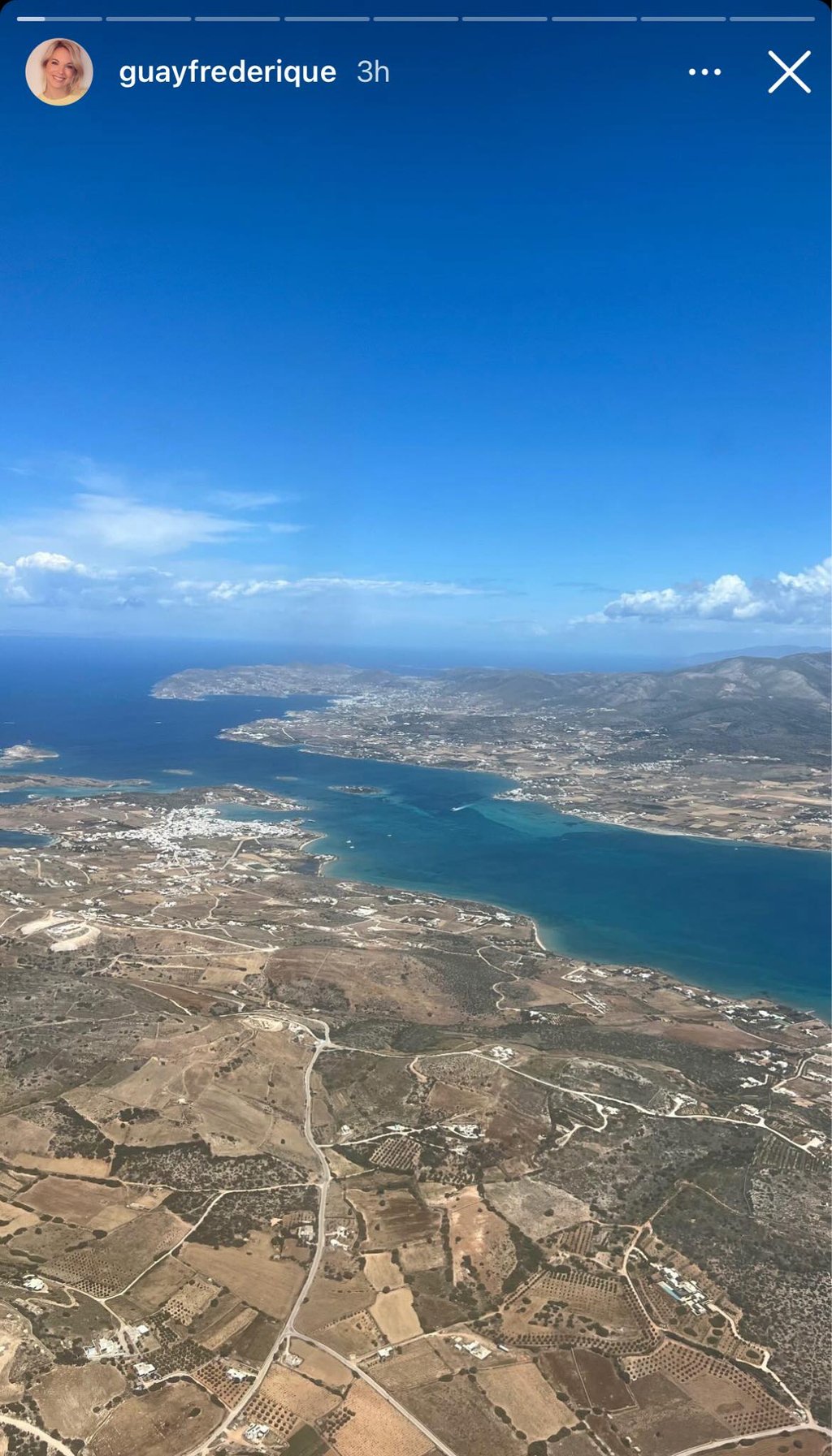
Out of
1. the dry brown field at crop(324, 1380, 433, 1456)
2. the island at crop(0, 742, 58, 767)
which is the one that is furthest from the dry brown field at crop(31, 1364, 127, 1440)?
the island at crop(0, 742, 58, 767)

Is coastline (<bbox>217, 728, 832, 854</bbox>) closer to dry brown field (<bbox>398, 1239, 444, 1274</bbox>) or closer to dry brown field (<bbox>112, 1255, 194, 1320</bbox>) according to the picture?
dry brown field (<bbox>398, 1239, 444, 1274</bbox>)

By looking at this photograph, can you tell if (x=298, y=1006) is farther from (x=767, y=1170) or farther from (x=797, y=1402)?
(x=797, y=1402)

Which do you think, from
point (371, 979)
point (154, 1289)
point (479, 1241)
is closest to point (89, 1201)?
point (154, 1289)

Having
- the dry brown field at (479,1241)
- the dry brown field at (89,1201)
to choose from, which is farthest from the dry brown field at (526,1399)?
the dry brown field at (89,1201)

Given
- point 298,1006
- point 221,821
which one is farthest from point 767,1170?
point 221,821

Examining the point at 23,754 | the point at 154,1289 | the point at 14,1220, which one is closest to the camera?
the point at 154,1289

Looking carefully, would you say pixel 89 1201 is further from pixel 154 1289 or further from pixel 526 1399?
pixel 526 1399
